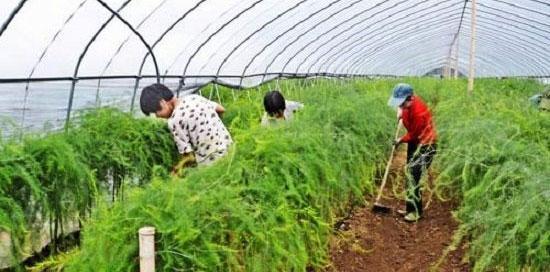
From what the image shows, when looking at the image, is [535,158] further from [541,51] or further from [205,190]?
[541,51]

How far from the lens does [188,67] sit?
923 cm

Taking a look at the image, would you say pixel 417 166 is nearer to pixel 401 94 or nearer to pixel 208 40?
pixel 401 94

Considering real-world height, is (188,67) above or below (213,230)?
above

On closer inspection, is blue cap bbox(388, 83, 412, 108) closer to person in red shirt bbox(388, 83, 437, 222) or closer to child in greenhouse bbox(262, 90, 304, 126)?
person in red shirt bbox(388, 83, 437, 222)

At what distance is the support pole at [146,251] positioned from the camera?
8.12ft

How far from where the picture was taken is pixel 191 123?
4105 millimetres

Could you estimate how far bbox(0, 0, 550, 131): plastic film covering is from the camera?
5.46 m

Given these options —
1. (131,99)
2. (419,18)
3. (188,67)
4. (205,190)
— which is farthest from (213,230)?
(419,18)

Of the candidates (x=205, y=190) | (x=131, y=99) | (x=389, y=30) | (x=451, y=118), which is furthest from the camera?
(x=389, y=30)

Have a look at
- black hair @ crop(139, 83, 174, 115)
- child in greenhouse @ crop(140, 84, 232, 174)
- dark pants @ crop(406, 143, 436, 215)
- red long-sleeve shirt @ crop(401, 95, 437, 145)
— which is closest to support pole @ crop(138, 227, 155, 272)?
child in greenhouse @ crop(140, 84, 232, 174)

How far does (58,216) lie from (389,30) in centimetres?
1342

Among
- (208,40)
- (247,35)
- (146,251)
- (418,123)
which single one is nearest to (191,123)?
(146,251)

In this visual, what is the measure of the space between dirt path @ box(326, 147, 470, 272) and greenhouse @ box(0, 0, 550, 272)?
0.06ft

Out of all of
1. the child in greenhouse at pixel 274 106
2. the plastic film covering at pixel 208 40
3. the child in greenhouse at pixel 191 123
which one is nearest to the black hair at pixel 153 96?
the child in greenhouse at pixel 191 123
